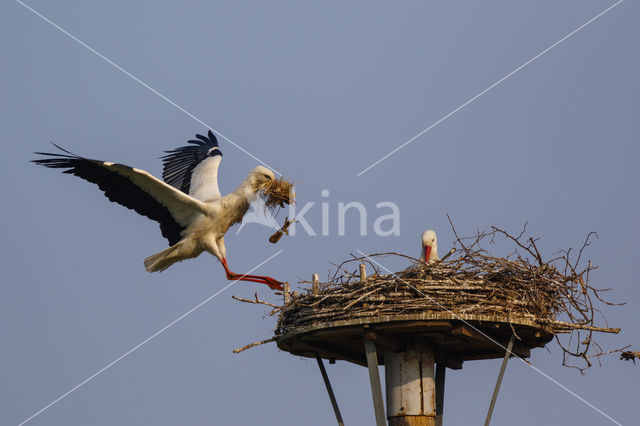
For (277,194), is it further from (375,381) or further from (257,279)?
(375,381)

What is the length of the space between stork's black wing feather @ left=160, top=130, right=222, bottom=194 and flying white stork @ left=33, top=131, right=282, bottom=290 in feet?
3.80

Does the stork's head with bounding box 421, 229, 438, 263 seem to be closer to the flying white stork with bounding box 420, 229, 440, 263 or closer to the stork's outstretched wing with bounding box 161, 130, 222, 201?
the flying white stork with bounding box 420, 229, 440, 263

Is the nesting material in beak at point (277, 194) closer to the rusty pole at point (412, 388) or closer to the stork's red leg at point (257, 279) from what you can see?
the stork's red leg at point (257, 279)

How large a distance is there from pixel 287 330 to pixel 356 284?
84 cm

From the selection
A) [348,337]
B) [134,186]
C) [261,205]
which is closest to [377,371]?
[348,337]

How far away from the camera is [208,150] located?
1190cm

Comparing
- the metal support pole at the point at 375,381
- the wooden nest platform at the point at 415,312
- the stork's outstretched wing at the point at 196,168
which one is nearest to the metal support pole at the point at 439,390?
the wooden nest platform at the point at 415,312

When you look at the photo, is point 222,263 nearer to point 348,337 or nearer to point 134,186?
point 134,186

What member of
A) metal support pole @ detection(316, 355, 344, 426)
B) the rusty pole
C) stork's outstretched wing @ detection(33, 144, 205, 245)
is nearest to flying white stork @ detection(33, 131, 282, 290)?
stork's outstretched wing @ detection(33, 144, 205, 245)

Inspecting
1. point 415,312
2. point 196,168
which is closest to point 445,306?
point 415,312

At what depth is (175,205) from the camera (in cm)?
972

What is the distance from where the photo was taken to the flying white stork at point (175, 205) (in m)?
9.30

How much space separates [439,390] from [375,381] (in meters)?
1.39

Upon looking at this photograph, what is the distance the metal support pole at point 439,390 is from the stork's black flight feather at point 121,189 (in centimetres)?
301
